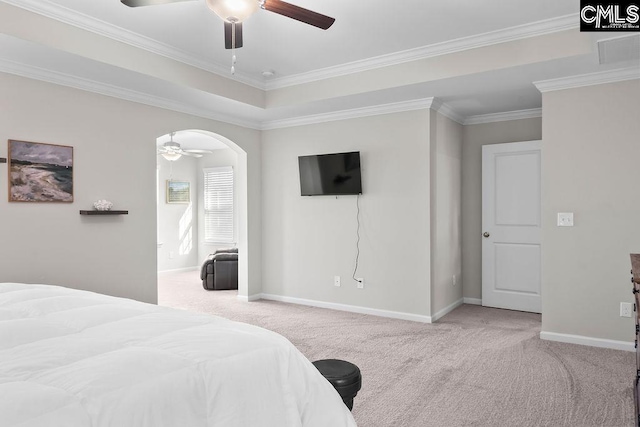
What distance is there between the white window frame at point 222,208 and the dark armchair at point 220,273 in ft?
5.81

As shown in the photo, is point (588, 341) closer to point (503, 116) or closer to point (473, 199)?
point (473, 199)

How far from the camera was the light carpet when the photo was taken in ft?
8.99

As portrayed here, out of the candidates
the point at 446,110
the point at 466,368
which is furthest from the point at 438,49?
the point at 466,368

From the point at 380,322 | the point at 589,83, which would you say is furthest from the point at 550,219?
the point at 380,322

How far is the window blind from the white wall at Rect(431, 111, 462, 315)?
4.60m

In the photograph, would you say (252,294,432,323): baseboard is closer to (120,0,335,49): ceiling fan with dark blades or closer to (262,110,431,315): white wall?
(262,110,431,315): white wall

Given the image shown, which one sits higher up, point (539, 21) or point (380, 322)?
point (539, 21)

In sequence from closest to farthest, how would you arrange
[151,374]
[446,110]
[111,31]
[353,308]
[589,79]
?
[151,374], [111,31], [589,79], [446,110], [353,308]

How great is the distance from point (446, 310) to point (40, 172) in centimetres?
448

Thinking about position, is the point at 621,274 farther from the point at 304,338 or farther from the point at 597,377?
the point at 304,338

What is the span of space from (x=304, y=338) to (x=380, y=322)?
103 centimetres

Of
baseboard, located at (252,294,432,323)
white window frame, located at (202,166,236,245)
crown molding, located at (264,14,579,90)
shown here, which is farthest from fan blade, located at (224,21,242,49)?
white window frame, located at (202,166,236,245)

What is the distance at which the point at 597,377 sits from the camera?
3.29 metres

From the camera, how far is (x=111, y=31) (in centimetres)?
362
